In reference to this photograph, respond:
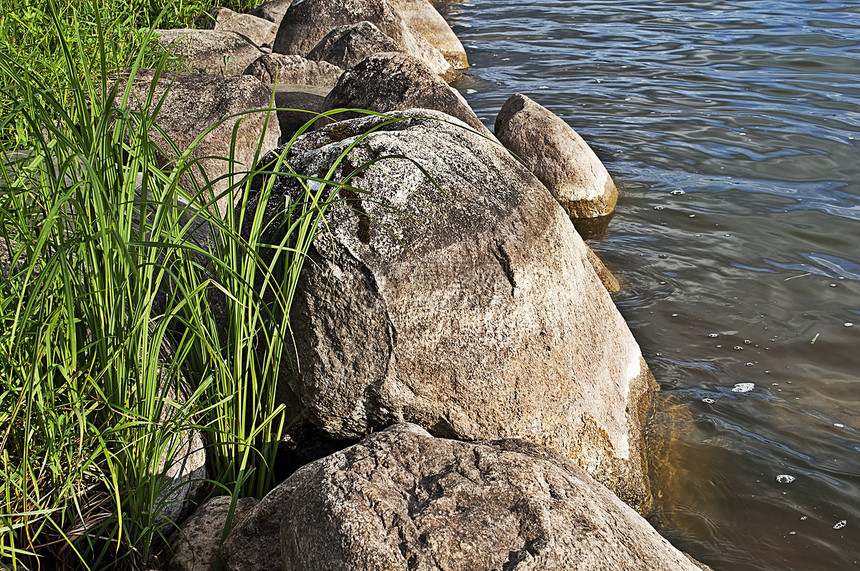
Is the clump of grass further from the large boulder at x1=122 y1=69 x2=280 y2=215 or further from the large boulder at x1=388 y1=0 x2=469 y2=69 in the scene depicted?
the large boulder at x1=388 y1=0 x2=469 y2=69

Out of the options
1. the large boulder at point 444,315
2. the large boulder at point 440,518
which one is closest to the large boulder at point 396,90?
the large boulder at point 444,315

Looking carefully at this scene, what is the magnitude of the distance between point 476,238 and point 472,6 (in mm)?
15268

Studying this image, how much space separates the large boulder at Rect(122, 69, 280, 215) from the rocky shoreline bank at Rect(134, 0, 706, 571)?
1.94m

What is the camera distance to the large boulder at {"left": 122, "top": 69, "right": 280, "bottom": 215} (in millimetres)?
5418

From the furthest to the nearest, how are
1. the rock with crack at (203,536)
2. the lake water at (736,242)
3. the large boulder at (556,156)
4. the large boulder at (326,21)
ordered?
the large boulder at (326,21) → the large boulder at (556,156) → the lake water at (736,242) → the rock with crack at (203,536)

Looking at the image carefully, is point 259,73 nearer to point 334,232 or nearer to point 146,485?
point 334,232

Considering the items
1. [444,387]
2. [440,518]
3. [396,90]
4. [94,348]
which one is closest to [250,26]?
[396,90]

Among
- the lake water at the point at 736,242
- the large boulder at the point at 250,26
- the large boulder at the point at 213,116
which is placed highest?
the large boulder at the point at 250,26

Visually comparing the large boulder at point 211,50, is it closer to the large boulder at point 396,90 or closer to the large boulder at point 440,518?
the large boulder at point 396,90

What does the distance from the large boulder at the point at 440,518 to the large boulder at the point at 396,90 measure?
141 inches

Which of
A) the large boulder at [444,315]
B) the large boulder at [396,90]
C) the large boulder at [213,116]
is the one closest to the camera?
the large boulder at [444,315]

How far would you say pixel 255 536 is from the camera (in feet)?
8.34

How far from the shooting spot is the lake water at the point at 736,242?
3695 mm

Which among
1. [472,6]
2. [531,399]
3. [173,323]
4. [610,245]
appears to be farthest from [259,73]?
[472,6]
